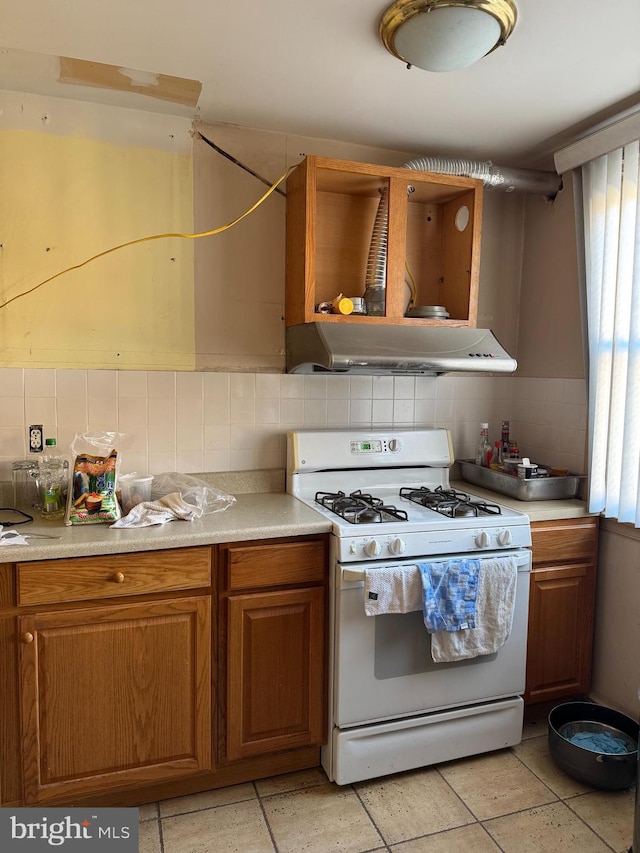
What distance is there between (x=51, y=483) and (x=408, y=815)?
63.6 inches

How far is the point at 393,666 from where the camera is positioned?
6.83ft

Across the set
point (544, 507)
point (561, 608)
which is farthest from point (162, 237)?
point (561, 608)

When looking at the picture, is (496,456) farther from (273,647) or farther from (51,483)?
(51,483)

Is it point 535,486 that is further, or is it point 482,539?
point 535,486

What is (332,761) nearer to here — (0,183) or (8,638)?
(8,638)

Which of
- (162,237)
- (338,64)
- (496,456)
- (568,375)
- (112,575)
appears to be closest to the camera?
(112,575)

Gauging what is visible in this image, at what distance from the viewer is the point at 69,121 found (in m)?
2.21

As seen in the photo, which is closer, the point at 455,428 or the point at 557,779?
the point at 557,779

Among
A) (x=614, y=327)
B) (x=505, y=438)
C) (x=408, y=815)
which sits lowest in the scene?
(x=408, y=815)

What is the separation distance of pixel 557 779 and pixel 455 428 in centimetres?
145

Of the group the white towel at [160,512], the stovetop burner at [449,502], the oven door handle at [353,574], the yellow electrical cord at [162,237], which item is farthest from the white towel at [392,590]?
the yellow electrical cord at [162,237]

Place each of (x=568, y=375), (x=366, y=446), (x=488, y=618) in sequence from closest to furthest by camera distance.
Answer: (x=488, y=618) < (x=366, y=446) < (x=568, y=375)

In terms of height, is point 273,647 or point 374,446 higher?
point 374,446

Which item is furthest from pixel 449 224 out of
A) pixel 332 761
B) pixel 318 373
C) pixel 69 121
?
pixel 332 761
